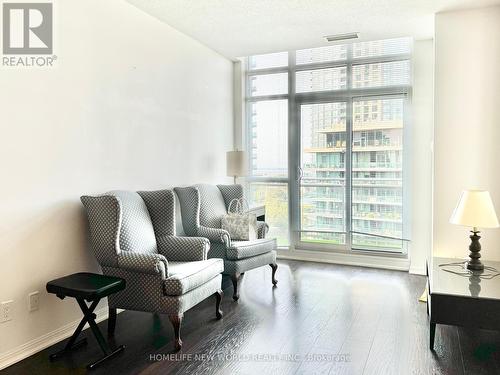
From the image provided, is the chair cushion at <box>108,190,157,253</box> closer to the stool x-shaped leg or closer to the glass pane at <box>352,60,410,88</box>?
the stool x-shaped leg

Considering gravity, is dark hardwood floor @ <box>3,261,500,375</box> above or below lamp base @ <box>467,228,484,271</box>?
below

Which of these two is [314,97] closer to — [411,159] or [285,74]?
[285,74]

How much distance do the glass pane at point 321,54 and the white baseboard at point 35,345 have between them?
4080 millimetres

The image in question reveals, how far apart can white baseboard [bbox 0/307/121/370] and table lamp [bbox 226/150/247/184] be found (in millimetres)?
2567

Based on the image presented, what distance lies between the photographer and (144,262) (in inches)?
108

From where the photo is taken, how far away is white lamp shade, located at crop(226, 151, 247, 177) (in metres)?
4.91

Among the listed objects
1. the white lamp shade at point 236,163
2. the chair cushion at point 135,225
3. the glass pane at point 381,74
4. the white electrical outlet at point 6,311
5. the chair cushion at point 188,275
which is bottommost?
the white electrical outlet at point 6,311

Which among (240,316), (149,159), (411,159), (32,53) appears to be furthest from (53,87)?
(411,159)

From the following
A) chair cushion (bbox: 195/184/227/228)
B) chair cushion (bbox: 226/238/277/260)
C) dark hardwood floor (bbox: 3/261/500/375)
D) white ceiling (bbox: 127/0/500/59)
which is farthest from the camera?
chair cushion (bbox: 195/184/227/228)

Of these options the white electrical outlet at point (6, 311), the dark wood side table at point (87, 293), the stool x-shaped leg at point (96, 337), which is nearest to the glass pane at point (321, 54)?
the dark wood side table at point (87, 293)

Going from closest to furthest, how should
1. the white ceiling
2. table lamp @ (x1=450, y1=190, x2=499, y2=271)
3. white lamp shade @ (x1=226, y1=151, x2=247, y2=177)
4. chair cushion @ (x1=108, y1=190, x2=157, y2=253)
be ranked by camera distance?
1. table lamp @ (x1=450, y1=190, x2=499, y2=271)
2. chair cushion @ (x1=108, y1=190, x2=157, y2=253)
3. the white ceiling
4. white lamp shade @ (x1=226, y1=151, x2=247, y2=177)

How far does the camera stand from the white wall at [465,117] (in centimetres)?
354

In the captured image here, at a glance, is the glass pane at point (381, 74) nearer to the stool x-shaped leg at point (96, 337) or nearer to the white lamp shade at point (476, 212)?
the white lamp shade at point (476, 212)

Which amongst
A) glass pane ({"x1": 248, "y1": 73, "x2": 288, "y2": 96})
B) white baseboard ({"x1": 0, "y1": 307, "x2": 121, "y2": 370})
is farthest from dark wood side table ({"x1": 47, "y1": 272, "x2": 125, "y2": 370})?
glass pane ({"x1": 248, "y1": 73, "x2": 288, "y2": 96})
